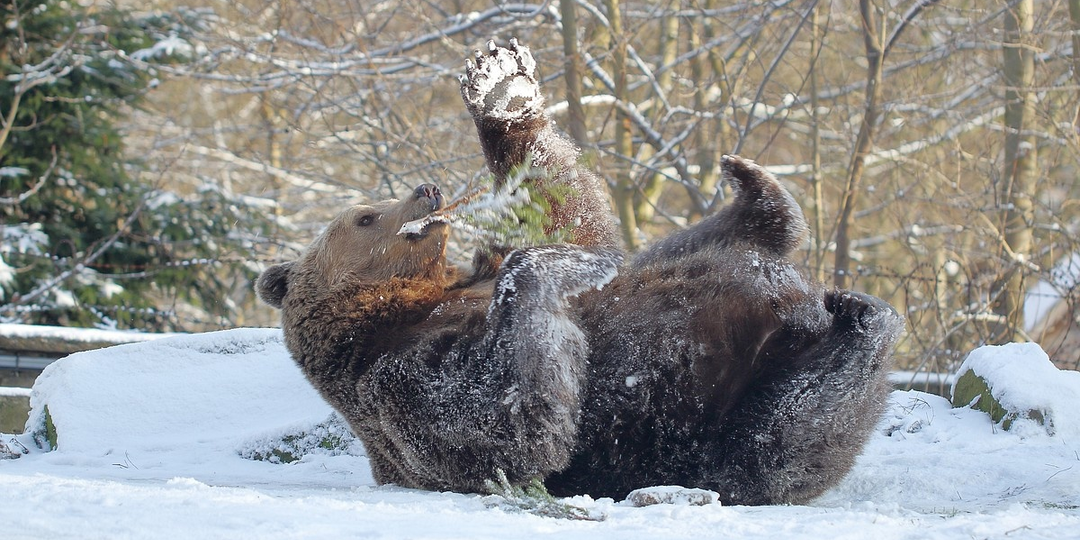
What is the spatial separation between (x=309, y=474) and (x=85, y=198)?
25.3 feet

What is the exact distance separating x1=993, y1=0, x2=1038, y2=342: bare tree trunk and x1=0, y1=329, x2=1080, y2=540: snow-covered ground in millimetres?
3540

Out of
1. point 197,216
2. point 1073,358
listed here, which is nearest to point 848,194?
point 1073,358

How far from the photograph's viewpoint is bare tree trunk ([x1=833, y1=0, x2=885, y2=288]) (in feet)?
28.7

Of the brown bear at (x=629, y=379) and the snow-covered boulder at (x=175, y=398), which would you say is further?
the snow-covered boulder at (x=175, y=398)

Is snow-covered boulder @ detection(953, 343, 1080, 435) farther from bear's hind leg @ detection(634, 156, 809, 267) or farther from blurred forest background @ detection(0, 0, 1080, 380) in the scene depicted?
blurred forest background @ detection(0, 0, 1080, 380)

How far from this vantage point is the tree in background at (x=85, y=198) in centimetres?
1109

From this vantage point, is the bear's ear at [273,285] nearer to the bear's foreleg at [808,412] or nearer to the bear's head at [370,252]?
the bear's head at [370,252]

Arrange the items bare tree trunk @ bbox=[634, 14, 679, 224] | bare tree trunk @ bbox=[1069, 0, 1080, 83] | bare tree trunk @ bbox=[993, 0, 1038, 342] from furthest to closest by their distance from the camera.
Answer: bare tree trunk @ bbox=[634, 14, 679, 224], bare tree trunk @ bbox=[1069, 0, 1080, 83], bare tree trunk @ bbox=[993, 0, 1038, 342]

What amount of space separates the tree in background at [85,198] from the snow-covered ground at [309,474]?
4.67 m

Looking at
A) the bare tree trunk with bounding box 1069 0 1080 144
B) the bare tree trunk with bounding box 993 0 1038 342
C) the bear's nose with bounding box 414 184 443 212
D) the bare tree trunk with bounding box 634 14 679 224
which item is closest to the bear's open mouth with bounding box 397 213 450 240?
the bear's nose with bounding box 414 184 443 212

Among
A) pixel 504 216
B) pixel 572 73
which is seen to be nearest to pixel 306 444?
pixel 504 216

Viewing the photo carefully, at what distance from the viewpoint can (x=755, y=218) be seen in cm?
502

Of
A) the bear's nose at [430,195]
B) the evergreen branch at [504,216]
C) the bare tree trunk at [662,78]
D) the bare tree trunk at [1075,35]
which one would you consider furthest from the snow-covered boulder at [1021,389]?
the bare tree trunk at [662,78]

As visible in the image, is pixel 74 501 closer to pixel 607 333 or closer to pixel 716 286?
pixel 607 333
